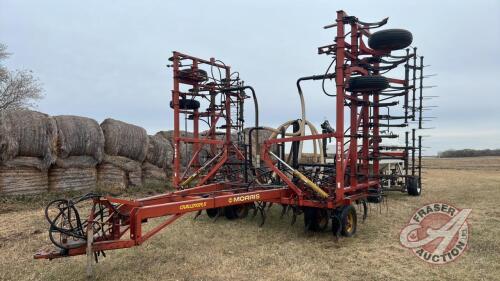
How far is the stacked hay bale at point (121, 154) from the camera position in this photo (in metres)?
11.6

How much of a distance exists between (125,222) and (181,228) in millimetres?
2526

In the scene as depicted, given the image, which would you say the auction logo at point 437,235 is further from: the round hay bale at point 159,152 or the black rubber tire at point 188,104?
the round hay bale at point 159,152

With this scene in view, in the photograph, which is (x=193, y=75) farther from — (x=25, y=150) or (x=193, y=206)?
(x=193, y=206)

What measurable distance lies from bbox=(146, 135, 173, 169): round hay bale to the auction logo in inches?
333

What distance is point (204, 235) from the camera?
21.9ft

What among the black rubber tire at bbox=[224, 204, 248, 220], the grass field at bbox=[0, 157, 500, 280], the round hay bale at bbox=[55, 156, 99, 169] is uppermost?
the round hay bale at bbox=[55, 156, 99, 169]

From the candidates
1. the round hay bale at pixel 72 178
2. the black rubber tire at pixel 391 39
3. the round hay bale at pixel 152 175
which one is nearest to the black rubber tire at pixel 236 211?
the black rubber tire at pixel 391 39

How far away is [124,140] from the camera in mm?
12117

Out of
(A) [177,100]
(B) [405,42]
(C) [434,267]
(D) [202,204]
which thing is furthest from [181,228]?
(B) [405,42]

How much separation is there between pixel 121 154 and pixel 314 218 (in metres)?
7.44

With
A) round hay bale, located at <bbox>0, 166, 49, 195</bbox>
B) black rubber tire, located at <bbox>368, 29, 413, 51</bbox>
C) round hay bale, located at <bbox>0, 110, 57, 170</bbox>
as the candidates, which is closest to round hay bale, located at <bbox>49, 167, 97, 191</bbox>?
round hay bale, located at <bbox>0, 166, 49, 195</bbox>

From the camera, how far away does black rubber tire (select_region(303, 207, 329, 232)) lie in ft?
22.3

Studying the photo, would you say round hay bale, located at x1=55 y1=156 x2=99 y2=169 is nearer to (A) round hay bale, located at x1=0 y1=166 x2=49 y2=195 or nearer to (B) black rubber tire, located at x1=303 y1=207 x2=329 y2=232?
(A) round hay bale, located at x1=0 y1=166 x2=49 y2=195

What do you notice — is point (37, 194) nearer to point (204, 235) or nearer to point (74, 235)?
point (204, 235)
